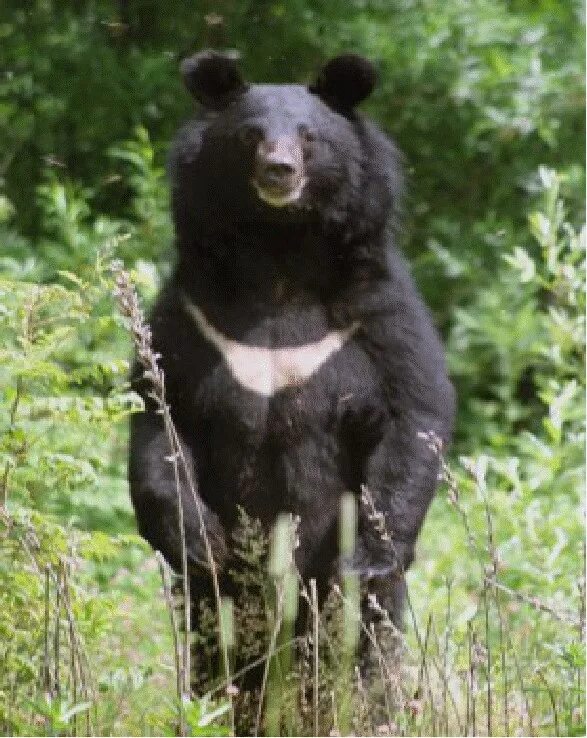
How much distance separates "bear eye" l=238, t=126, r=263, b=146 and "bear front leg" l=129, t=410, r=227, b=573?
74cm

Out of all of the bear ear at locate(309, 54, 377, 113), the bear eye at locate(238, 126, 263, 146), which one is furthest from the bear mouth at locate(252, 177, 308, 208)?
the bear ear at locate(309, 54, 377, 113)

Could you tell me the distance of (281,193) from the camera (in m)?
5.17

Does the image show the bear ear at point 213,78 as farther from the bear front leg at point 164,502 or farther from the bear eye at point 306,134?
the bear front leg at point 164,502

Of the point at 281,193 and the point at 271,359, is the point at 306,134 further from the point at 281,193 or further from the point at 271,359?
the point at 271,359

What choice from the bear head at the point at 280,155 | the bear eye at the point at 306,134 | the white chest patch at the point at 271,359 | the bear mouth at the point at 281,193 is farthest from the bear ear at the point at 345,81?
the white chest patch at the point at 271,359

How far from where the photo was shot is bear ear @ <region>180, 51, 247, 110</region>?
539 cm

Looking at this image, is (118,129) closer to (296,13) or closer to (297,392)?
(296,13)

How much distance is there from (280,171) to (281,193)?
70mm

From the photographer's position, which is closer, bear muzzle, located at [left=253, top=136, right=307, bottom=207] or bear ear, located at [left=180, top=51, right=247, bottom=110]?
bear muzzle, located at [left=253, top=136, right=307, bottom=207]

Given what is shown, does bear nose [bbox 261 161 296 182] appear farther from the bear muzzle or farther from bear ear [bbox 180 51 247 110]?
bear ear [bbox 180 51 247 110]

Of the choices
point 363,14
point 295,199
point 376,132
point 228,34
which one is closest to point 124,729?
point 295,199

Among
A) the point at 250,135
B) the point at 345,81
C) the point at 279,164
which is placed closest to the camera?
the point at 279,164

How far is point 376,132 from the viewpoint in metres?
5.48

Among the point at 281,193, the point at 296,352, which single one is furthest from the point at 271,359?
the point at 281,193
